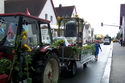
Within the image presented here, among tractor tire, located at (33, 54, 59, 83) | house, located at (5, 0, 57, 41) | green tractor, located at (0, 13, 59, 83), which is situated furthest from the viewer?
house, located at (5, 0, 57, 41)

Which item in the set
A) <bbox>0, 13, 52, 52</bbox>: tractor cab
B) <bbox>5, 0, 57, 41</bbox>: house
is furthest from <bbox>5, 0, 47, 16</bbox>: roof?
<bbox>0, 13, 52, 52</bbox>: tractor cab

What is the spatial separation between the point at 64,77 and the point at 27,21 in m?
4.22

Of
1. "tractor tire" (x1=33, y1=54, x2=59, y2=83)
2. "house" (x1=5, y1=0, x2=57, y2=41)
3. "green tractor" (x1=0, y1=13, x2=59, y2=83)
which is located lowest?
"tractor tire" (x1=33, y1=54, x2=59, y2=83)

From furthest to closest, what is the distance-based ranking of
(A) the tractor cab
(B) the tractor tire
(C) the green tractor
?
(B) the tractor tire
(A) the tractor cab
(C) the green tractor

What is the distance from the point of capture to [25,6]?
3203cm

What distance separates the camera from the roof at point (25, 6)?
30484mm

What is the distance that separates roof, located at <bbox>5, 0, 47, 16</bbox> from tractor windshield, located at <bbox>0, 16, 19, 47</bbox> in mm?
24829

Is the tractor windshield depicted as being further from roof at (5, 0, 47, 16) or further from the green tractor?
roof at (5, 0, 47, 16)

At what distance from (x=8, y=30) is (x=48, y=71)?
179cm

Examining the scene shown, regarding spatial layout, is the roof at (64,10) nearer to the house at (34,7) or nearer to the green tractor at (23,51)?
the house at (34,7)

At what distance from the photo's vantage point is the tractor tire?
5730 millimetres

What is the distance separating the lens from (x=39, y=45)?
6.38 m

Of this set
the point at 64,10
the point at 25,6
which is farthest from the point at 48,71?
the point at 64,10

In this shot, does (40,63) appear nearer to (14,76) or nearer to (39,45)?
(39,45)
